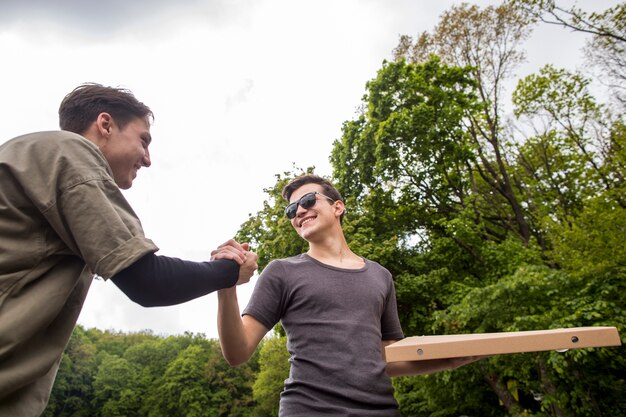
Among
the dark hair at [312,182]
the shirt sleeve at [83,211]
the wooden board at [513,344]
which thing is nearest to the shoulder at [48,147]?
the shirt sleeve at [83,211]

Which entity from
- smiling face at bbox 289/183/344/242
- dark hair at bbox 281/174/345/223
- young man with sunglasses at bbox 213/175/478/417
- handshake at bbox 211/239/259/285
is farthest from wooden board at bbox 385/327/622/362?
dark hair at bbox 281/174/345/223

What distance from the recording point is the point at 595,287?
11.7 metres

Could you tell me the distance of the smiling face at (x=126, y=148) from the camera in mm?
2039

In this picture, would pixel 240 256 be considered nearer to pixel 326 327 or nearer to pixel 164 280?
pixel 164 280

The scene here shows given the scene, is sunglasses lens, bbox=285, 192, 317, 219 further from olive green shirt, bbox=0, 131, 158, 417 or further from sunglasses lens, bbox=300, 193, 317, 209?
olive green shirt, bbox=0, 131, 158, 417

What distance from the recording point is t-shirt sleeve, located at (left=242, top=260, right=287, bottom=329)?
8.23 feet

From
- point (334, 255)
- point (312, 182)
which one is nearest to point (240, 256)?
point (334, 255)

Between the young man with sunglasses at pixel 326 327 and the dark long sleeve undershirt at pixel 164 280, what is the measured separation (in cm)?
26

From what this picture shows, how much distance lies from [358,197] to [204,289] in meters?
16.8

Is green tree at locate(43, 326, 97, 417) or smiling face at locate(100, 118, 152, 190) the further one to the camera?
green tree at locate(43, 326, 97, 417)

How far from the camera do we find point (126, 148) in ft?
6.79

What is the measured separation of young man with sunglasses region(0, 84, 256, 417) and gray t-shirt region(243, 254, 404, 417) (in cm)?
85

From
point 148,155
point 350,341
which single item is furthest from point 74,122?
point 350,341

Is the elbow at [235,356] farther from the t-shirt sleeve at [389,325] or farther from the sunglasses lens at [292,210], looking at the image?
the sunglasses lens at [292,210]
